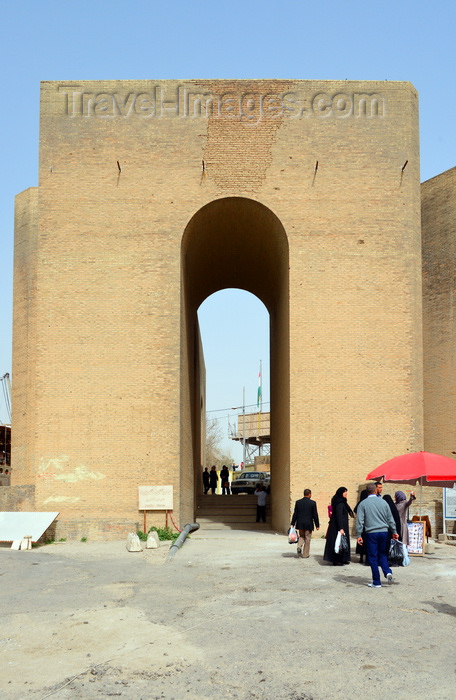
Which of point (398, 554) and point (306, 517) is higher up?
point (306, 517)

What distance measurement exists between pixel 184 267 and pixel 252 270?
193 inches

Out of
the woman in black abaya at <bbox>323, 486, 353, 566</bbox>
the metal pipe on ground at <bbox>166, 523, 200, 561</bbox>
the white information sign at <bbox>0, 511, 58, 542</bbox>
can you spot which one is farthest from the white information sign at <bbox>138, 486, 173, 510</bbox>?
the woman in black abaya at <bbox>323, 486, 353, 566</bbox>

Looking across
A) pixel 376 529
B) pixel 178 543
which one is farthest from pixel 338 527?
pixel 178 543

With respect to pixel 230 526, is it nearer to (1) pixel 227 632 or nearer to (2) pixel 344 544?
(2) pixel 344 544

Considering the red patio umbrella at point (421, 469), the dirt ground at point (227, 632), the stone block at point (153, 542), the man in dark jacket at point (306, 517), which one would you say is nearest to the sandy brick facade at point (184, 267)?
the stone block at point (153, 542)

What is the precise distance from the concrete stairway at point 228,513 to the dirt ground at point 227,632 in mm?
9788

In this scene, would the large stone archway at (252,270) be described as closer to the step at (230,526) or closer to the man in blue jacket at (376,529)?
the step at (230,526)

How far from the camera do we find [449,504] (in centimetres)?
1739

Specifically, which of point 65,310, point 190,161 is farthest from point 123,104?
point 65,310

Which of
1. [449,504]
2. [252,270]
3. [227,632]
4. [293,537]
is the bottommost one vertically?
[227,632]

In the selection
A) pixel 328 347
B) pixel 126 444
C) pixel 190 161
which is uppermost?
pixel 190 161

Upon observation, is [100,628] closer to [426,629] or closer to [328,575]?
[426,629]

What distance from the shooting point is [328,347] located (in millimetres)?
19016

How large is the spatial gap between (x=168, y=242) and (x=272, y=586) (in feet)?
36.0
